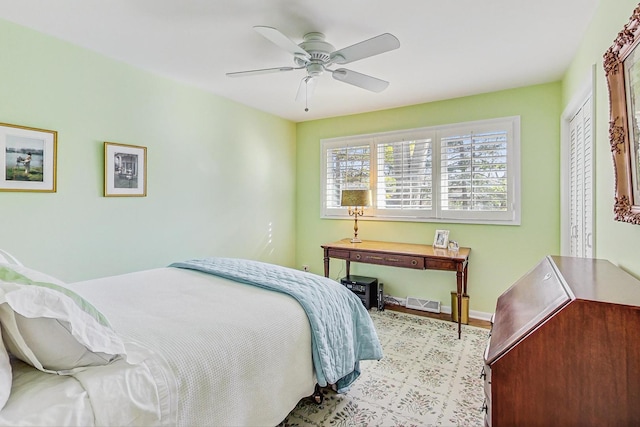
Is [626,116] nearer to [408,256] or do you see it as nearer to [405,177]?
[408,256]

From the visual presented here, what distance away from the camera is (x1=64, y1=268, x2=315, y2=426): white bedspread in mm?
1199

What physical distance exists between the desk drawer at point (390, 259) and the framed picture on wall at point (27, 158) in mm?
2784

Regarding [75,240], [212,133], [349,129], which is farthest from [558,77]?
[75,240]

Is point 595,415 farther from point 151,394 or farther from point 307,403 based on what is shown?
point 307,403

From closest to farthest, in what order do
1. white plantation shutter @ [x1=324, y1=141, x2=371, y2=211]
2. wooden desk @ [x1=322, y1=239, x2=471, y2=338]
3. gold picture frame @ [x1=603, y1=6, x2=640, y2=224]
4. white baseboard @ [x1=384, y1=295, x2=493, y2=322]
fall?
gold picture frame @ [x1=603, y1=6, x2=640, y2=224], wooden desk @ [x1=322, y1=239, x2=471, y2=338], white baseboard @ [x1=384, y1=295, x2=493, y2=322], white plantation shutter @ [x1=324, y1=141, x2=371, y2=211]

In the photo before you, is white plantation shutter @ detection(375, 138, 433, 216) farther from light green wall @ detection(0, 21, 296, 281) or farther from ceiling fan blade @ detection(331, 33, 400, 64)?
ceiling fan blade @ detection(331, 33, 400, 64)

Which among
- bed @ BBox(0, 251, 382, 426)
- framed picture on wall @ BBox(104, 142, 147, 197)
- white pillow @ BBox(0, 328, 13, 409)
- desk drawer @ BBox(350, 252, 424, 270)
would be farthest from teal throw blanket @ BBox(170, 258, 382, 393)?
desk drawer @ BBox(350, 252, 424, 270)

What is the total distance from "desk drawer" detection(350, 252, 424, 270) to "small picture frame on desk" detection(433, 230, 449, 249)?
458mm

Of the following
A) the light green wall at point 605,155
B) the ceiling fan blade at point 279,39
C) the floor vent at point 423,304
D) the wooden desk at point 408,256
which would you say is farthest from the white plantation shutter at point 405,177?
the ceiling fan blade at point 279,39

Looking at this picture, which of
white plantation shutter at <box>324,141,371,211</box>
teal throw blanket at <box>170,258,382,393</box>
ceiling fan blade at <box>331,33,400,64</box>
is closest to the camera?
teal throw blanket at <box>170,258,382,393</box>

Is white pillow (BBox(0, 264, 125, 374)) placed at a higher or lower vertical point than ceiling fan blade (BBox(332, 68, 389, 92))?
lower

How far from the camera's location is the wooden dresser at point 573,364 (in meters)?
0.96

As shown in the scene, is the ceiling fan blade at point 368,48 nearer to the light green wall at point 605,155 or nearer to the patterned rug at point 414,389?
the light green wall at point 605,155

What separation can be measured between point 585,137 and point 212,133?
133 inches
